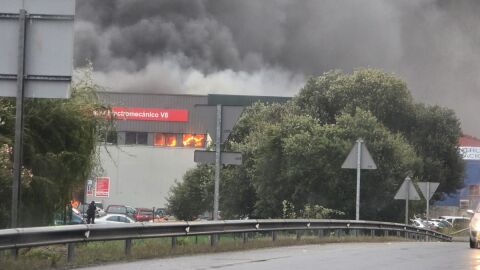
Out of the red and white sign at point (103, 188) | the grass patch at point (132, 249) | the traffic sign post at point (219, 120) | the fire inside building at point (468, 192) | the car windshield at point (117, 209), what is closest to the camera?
the grass patch at point (132, 249)

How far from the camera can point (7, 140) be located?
14.8 meters

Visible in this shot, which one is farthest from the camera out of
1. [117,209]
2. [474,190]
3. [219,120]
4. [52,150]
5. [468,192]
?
[468,192]

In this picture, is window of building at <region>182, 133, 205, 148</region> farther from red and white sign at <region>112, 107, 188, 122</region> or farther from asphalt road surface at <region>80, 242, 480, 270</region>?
asphalt road surface at <region>80, 242, 480, 270</region>

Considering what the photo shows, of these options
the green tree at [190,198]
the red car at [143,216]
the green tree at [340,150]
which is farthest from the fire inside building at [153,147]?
the green tree at [340,150]

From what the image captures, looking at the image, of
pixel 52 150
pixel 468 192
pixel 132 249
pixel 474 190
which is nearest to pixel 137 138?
pixel 474 190

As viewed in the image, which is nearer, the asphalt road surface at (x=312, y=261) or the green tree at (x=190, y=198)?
the asphalt road surface at (x=312, y=261)

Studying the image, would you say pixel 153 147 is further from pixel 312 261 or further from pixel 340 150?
pixel 312 261

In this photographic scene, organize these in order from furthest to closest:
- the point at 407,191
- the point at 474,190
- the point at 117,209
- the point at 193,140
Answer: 1. the point at 474,190
2. the point at 193,140
3. the point at 117,209
4. the point at 407,191

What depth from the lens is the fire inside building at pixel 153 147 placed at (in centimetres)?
7469

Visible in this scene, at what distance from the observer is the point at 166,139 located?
81.8 meters

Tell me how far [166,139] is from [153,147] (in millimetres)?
5746

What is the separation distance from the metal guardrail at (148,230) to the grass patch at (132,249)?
10.2 inches

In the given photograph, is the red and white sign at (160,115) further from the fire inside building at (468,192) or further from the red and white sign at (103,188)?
the fire inside building at (468,192)

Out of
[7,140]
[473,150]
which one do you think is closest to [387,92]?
[7,140]
